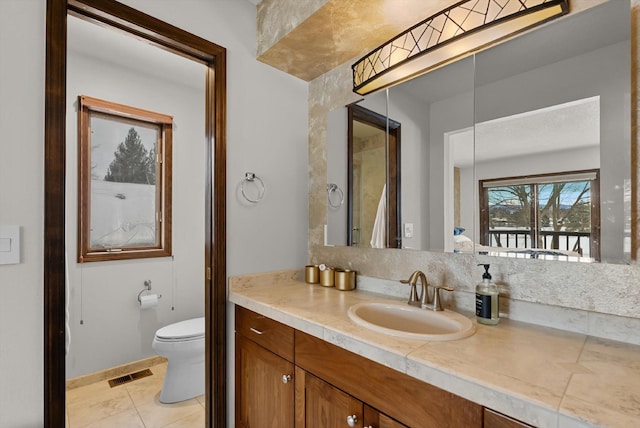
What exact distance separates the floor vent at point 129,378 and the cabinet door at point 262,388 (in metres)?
1.35

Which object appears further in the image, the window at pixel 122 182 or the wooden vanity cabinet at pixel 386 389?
the window at pixel 122 182

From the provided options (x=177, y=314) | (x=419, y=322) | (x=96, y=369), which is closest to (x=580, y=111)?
(x=419, y=322)

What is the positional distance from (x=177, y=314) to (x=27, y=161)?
1993 millimetres

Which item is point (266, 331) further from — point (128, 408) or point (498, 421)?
point (128, 408)

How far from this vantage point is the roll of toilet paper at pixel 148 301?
2.49m

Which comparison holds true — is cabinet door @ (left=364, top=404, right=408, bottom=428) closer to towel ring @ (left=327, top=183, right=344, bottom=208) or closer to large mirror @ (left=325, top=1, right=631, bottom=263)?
large mirror @ (left=325, top=1, right=631, bottom=263)

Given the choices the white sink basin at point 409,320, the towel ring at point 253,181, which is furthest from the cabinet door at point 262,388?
the towel ring at point 253,181

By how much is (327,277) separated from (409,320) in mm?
561

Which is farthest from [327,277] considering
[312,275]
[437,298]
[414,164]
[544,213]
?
[544,213]

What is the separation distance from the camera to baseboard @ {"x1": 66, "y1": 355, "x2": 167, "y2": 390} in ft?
7.45

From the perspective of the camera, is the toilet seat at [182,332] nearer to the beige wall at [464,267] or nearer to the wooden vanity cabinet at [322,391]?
the wooden vanity cabinet at [322,391]

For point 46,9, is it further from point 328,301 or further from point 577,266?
point 577,266

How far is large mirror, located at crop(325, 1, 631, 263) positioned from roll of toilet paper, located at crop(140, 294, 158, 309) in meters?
2.11

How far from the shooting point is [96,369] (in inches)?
93.0
